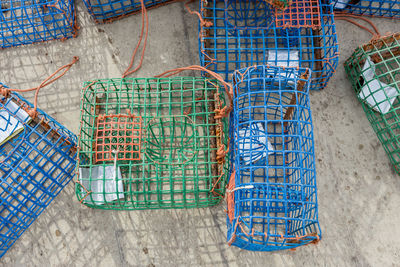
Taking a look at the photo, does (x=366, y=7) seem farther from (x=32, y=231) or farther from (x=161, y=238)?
(x=32, y=231)

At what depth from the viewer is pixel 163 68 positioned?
2951 mm

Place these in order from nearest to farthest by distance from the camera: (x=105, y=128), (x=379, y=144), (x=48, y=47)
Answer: (x=105, y=128), (x=379, y=144), (x=48, y=47)

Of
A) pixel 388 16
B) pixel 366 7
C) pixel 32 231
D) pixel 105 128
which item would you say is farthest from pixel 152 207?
pixel 388 16

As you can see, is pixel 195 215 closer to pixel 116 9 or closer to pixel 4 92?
pixel 4 92

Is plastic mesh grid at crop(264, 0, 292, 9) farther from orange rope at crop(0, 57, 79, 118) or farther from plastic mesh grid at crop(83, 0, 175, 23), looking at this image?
orange rope at crop(0, 57, 79, 118)

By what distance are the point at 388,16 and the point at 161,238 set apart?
9.41ft

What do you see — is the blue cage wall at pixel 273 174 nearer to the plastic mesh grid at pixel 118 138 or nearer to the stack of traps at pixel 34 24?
the plastic mesh grid at pixel 118 138

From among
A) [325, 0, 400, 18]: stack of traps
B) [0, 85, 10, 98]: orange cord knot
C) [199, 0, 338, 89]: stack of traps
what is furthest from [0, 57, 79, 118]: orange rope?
[325, 0, 400, 18]: stack of traps

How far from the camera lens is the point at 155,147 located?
2699 mm

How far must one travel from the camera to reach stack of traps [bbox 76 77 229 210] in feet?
7.70

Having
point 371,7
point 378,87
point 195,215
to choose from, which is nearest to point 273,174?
point 195,215

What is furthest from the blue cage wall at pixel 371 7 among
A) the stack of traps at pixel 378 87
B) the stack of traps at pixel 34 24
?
the stack of traps at pixel 34 24

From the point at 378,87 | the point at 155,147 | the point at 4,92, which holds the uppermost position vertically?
the point at 378,87

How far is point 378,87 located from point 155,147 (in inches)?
76.5
